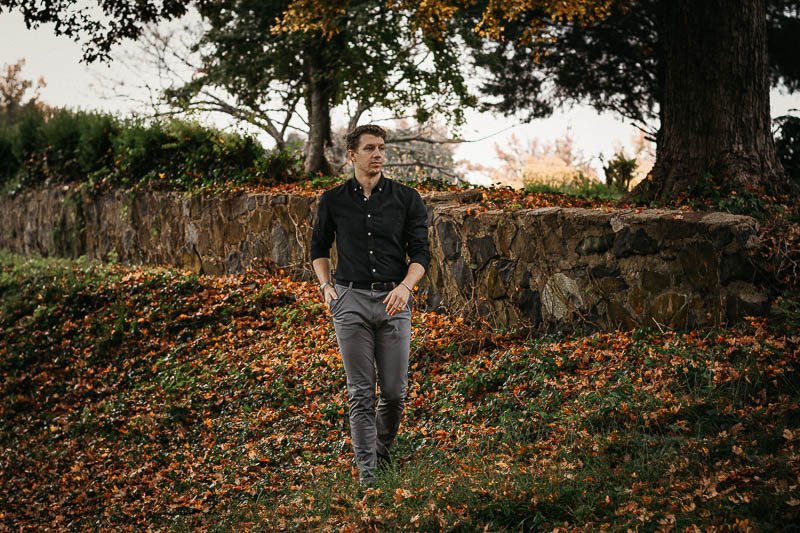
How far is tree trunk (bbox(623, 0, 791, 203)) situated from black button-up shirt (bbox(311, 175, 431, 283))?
5.19 meters

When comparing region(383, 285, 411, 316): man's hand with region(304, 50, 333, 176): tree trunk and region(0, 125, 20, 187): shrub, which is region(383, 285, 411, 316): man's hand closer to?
region(304, 50, 333, 176): tree trunk

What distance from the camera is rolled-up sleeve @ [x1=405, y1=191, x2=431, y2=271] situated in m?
5.32

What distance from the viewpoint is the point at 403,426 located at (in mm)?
6695

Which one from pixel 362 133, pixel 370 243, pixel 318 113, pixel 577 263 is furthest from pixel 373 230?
pixel 318 113

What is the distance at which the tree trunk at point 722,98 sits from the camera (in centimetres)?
941

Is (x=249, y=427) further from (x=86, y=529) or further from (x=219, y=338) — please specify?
(x=219, y=338)

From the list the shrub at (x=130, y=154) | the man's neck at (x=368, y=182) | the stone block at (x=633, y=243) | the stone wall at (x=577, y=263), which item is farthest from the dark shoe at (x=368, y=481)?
the shrub at (x=130, y=154)

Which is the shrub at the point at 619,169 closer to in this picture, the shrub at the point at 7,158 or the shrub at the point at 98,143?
the shrub at the point at 98,143

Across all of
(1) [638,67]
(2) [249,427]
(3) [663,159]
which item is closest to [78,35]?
(2) [249,427]

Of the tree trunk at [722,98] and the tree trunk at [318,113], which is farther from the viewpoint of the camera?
the tree trunk at [318,113]

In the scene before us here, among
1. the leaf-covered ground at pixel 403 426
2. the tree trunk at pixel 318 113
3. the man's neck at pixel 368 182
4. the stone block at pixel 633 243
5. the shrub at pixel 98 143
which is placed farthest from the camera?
the shrub at pixel 98 143

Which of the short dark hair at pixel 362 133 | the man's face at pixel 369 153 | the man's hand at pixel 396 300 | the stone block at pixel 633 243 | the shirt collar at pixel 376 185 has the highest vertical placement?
the short dark hair at pixel 362 133

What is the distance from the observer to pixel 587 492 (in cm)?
456

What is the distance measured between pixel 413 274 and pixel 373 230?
401 millimetres
